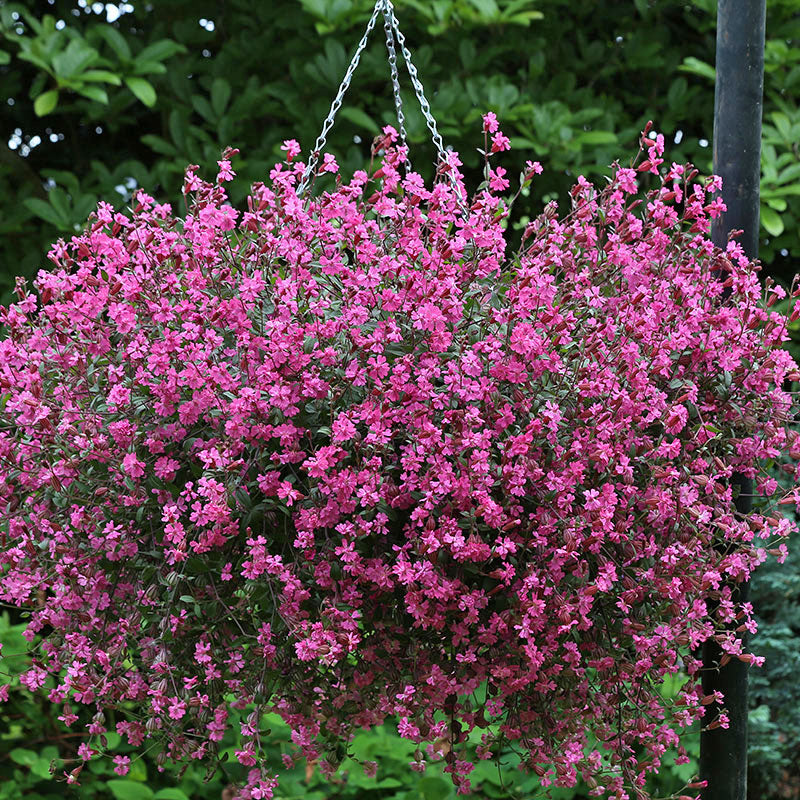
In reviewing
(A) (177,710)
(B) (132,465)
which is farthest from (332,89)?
(A) (177,710)

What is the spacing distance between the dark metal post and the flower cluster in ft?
0.74

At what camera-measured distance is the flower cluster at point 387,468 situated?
3.95 feet

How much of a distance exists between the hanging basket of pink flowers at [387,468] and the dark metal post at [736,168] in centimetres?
22

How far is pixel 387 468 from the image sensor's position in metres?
1.22

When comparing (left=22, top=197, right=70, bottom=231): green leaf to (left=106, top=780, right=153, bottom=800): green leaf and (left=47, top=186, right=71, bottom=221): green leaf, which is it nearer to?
(left=47, top=186, right=71, bottom=221): green leaf

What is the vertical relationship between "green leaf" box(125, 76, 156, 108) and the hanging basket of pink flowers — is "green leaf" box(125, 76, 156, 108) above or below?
above

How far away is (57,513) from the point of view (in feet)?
4.45

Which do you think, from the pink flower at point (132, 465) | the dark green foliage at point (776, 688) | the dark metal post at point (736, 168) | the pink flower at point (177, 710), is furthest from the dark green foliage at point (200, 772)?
the pink flower at point (132, 465)

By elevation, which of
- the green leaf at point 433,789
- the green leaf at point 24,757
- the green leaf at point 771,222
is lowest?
the green leaf at point 433,789

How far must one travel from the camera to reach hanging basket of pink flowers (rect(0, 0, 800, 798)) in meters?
1.21

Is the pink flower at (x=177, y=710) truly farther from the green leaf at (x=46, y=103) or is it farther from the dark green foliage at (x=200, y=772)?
the green leaf at (x=46, y=103)

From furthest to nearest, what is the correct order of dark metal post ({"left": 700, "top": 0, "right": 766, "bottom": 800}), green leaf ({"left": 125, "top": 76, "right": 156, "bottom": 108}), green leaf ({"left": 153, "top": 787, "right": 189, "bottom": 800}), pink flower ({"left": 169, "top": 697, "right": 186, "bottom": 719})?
green leaf ({"left": 125, "top": 76, "right": 156, "bottom": 108})
green leaf ({"left": 153, "top": 787, "right": 189, "bottom": 800})
dark metal post ({"left": 700, "top": 0, "right": 766, "bottom": 800})
pink flower ({"left": 169, "top": 697, "right": 186, "bottom": 719})

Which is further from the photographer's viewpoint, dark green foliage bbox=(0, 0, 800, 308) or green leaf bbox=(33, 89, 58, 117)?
dark green foliage bbox=(0, 0, 800, 308)

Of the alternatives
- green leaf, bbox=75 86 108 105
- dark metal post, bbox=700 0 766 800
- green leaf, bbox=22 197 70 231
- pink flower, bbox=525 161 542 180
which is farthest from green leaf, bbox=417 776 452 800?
green leaf, bbox=75 86 108 105
